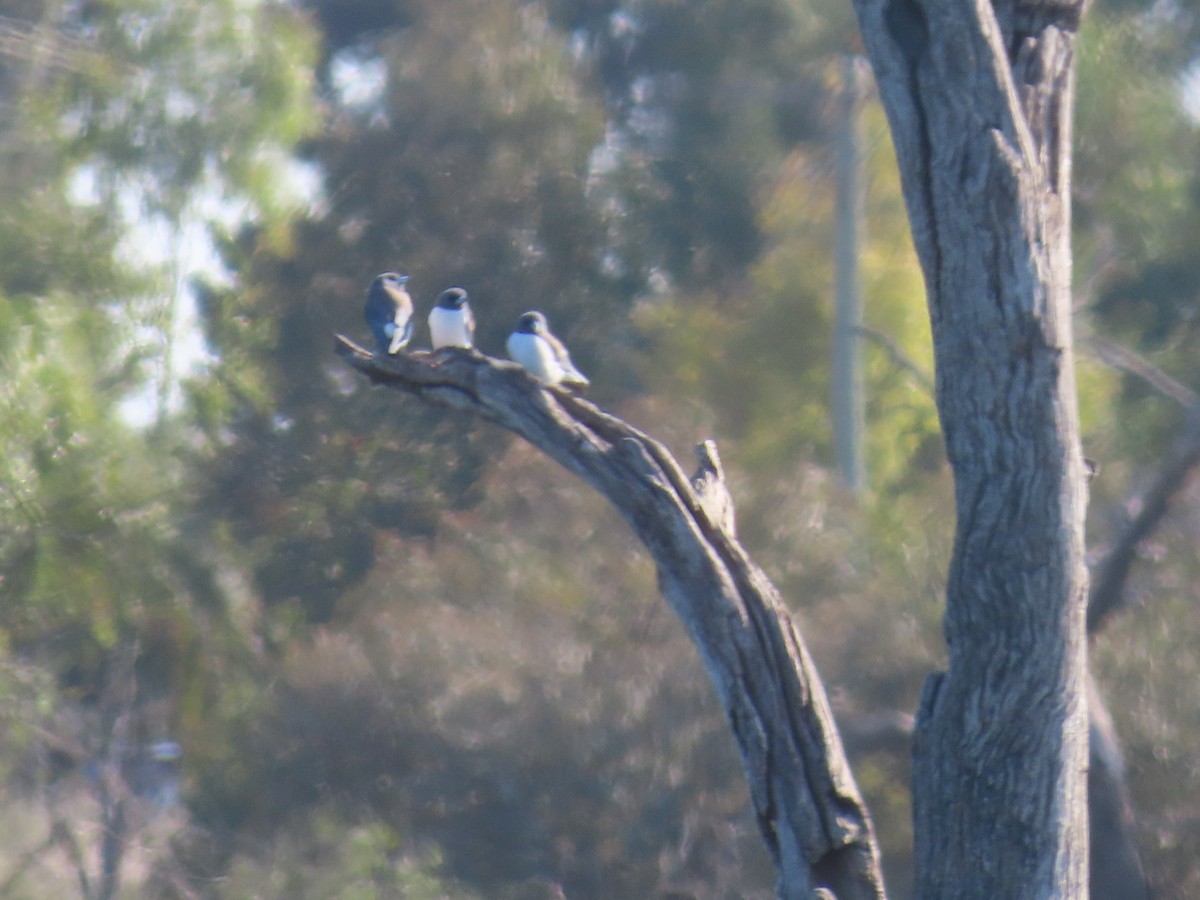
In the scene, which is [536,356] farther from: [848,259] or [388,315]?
[848,259]

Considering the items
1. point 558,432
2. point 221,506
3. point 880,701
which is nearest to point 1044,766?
point 558,432

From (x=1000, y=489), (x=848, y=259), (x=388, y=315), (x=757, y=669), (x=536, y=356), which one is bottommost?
(x=757, y=669)

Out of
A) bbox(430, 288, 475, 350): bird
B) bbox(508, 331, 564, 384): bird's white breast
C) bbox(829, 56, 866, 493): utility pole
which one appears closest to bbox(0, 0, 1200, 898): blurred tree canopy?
bbox(829, 56, 866, 493): utility pole

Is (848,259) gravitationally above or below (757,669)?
above

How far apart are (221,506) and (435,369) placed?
10420 millimetres

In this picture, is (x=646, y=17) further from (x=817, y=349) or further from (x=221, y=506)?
(x=221, y=506)

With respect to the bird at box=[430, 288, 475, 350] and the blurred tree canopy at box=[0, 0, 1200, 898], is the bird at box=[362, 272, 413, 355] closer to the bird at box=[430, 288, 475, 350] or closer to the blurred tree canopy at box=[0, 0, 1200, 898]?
the bird at box=[430, 288, 475, 350]

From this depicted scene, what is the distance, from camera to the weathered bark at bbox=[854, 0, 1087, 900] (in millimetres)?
4797

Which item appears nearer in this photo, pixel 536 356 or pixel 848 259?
pixel 536 356

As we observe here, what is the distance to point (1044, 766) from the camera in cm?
483

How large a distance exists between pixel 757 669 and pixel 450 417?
35.6 ft

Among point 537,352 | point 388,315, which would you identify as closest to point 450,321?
point 388,315

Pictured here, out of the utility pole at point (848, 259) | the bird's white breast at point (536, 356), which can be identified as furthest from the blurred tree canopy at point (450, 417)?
the bird's white breast at point (536, 356)

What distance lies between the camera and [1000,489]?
483cm
